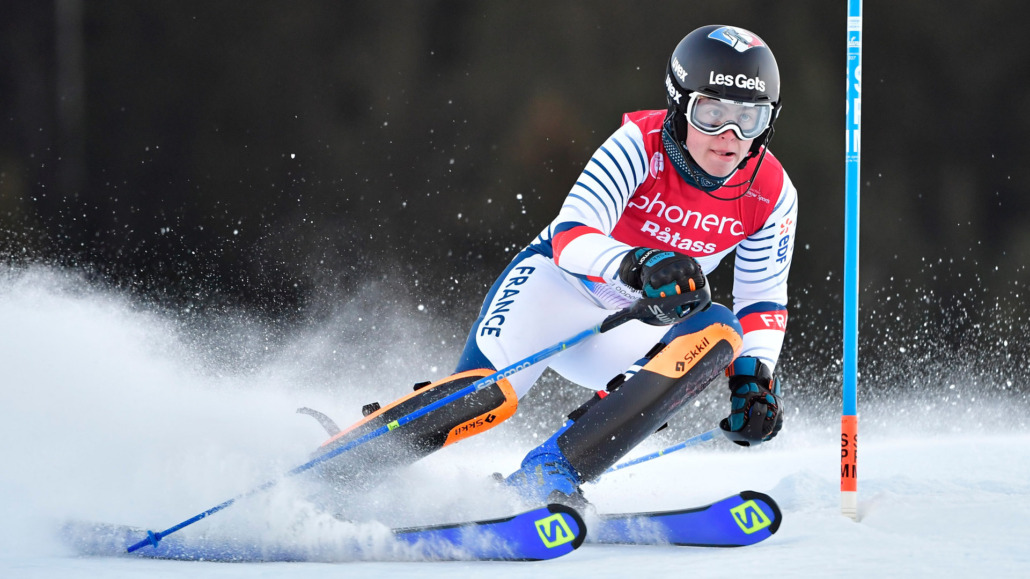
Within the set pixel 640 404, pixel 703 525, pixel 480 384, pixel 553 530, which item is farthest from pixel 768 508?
pixel 480 384

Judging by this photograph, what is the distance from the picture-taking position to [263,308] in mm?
4547

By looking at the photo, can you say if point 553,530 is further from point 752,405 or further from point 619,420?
point 752,405

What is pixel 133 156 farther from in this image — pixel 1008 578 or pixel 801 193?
pixel 1008 578

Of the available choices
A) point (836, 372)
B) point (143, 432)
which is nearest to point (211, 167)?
point (143, 432)

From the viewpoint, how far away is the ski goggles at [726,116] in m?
2.34

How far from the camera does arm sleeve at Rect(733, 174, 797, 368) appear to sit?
254 cm

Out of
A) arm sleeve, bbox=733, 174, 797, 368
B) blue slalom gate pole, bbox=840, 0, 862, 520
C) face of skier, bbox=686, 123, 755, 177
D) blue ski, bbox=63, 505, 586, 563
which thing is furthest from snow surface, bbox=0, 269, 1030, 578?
face of skier, bbox=686, 123, 755, 177

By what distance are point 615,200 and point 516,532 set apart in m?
0.92

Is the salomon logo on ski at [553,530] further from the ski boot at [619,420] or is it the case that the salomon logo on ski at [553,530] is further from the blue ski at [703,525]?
the blue ski at [703,525]

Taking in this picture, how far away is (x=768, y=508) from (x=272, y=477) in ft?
3.58

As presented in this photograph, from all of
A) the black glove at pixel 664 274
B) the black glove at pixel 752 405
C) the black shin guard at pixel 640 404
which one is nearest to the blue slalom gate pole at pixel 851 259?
the black glove at pixel 752 405

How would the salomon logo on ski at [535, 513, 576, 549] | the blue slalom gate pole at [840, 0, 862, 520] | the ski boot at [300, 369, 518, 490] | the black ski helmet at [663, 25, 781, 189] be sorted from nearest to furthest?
the salomon logo on ski at [535, 513, 576, 549] → the ski boot at [300, 369, 518, 490] → the black ski helmet at [663, 25, 781, 189] → the blue slalom gate pole at [840, 0, 862, 520]

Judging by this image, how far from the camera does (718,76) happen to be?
2318mm

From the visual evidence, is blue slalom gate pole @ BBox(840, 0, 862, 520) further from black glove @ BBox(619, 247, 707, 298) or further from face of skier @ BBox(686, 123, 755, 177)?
black glove @ BBox(619, 247, 707, 298)
